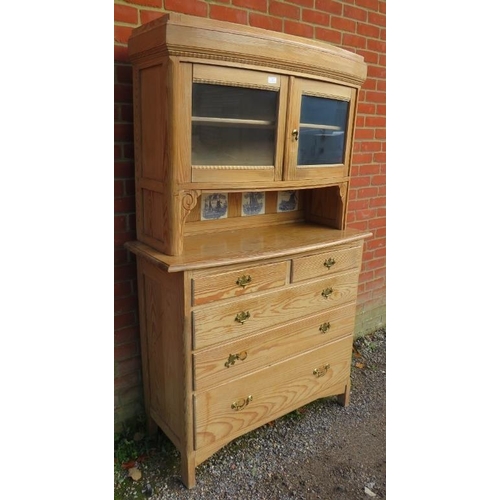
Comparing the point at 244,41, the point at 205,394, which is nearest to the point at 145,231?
the point at 205,394

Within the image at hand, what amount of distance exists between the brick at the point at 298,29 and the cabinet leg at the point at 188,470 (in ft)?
7.85

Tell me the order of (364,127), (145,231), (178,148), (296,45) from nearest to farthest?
(178,148), (296,45), (145,231), (364,127)

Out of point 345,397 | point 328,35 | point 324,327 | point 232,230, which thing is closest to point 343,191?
point 232,230

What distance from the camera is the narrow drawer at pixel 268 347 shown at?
1.89m

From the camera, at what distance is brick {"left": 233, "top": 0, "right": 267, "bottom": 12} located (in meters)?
2.20

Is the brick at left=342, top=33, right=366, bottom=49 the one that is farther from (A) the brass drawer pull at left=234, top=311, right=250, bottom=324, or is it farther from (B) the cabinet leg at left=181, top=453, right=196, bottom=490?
(B) the cabinet leg at left=181, top=453, right=196, bottom=490

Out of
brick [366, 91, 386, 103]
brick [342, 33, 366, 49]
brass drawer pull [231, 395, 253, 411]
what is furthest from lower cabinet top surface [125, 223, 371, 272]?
brick [342, 33, 366, 49]

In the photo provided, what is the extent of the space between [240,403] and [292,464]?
0.48m

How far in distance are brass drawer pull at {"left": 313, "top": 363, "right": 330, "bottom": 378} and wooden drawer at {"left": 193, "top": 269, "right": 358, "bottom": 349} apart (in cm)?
37

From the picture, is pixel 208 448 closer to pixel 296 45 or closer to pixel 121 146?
pixel 121 146

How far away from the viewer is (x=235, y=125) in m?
1.87

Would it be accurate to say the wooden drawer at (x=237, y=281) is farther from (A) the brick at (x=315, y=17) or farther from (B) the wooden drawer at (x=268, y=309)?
(A) the brick at (x=315, y=17)

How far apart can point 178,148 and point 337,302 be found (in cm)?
127

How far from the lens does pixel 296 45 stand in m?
1.85
